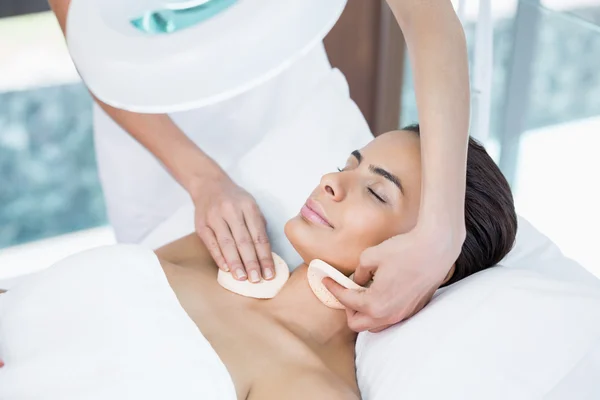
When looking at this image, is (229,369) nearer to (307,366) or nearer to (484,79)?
(307,366)

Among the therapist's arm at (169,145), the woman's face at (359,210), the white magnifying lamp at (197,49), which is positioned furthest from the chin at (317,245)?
the white magnifying lamp at (197,49)

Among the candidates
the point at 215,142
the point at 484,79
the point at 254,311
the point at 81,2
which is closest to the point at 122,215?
Answer: the point at 215,142

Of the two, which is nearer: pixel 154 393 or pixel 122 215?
pixel 154 393

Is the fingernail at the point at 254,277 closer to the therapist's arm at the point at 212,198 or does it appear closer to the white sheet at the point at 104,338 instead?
the therapist's arm at the point at 212,198

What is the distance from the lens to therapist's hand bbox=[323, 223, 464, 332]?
108cm

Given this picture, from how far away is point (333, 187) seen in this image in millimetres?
1364

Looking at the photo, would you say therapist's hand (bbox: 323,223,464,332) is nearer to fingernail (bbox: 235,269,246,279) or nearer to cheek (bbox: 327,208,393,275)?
cheek (bbox: 327,208,393,275)

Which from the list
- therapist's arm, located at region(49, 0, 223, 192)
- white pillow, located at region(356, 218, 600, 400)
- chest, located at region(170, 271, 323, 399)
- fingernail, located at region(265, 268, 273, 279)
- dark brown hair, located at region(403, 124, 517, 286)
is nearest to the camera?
white pillow, located at region(356, 218, 600, 400)

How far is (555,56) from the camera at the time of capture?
2.42m

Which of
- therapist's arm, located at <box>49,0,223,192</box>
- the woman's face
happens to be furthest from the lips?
therapist's arm, located at <box>49,0,223,192</box>

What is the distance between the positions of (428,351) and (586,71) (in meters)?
1.35

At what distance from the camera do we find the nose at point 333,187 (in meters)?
1.36

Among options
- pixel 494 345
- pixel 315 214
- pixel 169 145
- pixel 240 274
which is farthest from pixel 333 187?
pixel 169 145

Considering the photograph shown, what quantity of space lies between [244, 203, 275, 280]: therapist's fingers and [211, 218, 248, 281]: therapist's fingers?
0.04 m
